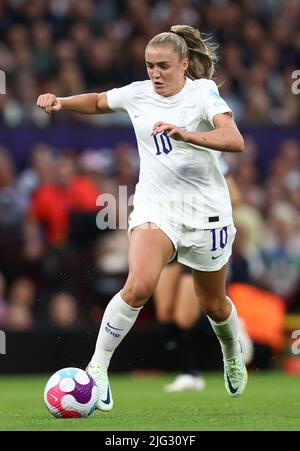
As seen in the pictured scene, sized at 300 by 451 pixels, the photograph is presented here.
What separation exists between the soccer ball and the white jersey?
3.45 feet

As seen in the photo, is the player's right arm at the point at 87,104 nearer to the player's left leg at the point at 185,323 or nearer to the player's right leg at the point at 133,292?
the player's right leg at the point at 133,292

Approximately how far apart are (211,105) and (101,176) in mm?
6163

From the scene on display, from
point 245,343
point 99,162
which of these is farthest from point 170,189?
point 99,162

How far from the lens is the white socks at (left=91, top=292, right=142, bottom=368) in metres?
6.93

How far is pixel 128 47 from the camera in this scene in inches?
599

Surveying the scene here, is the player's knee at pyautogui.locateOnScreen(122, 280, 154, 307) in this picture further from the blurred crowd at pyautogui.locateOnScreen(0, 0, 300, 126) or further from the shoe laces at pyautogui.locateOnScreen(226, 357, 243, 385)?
the blurred crowd at pyautogui.locateOnScreen(0, 0, 300, 126)

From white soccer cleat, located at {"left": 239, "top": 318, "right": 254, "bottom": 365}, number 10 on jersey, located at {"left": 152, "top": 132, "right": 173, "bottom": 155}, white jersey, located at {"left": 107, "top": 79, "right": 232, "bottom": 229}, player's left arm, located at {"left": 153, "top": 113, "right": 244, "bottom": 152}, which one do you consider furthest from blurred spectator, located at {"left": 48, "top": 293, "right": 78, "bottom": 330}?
player's left arm, located at {"left": 153, "top": 113, "right": 244, "bottom": 152}

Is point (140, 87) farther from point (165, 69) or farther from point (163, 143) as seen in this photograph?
point (163, 143)

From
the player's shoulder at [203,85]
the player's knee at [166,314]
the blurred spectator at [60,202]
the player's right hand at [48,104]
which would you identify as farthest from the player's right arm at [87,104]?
the blurred spectator at [60,202]

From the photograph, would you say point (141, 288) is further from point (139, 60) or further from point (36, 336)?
point (139, 60)

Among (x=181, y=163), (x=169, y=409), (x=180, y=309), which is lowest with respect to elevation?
(x=169, y=409)

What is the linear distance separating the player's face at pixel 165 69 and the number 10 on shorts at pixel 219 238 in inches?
34.0

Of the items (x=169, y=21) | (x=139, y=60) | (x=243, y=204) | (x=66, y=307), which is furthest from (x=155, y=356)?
(x=169, y=21)

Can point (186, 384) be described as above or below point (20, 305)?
below
